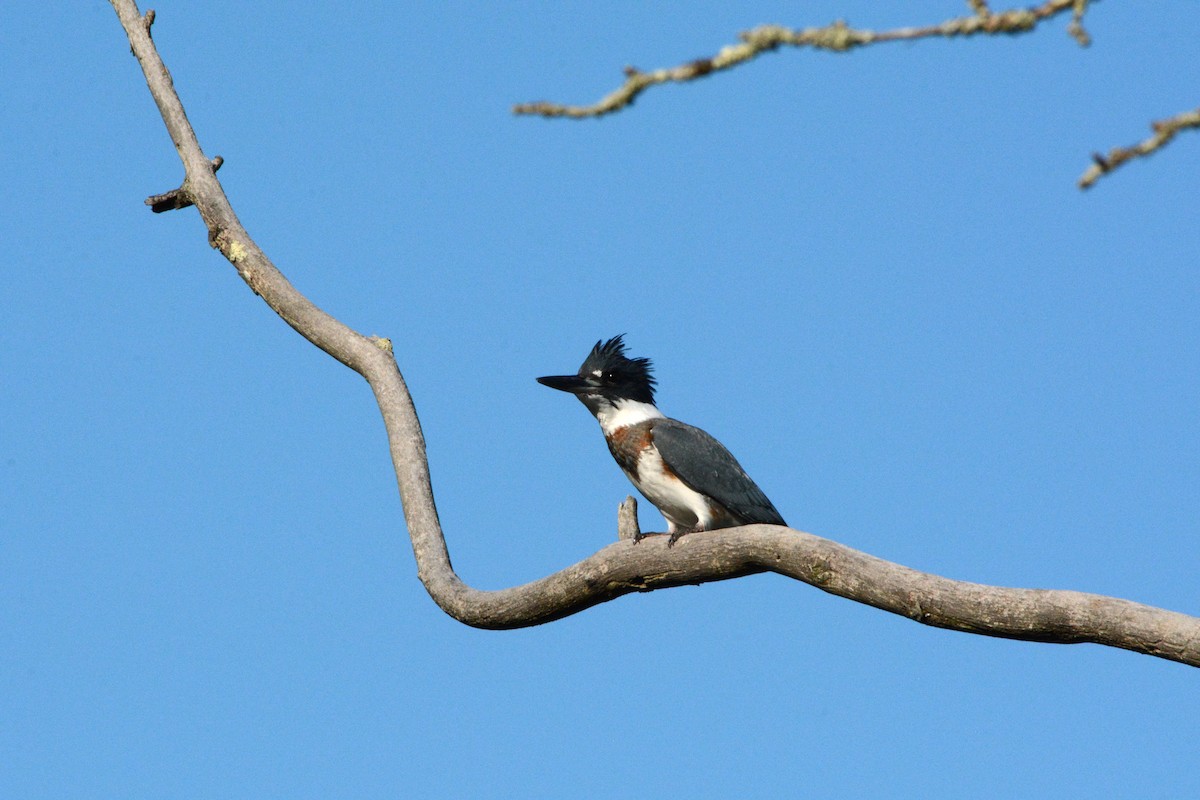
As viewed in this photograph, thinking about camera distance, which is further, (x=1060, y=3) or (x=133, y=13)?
(x=133, y=13)

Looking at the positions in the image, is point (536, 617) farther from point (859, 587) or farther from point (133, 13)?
point (133, 13)

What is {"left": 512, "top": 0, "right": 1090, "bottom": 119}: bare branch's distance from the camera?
4.87 ft

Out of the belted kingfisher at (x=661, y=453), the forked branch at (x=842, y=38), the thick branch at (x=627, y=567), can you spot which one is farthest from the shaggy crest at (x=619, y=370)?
the forked branch at (x=842, y=38)

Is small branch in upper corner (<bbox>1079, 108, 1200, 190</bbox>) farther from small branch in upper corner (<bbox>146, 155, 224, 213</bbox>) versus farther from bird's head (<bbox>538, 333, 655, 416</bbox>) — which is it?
small branch in upper corner (<bbox>146, 155, 224, 213</bbox>)

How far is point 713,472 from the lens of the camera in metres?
5.59

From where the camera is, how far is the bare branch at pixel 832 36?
1483 mm

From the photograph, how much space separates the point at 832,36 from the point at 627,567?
320 cm

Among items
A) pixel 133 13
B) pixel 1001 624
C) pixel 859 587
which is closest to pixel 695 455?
pixel 859 587

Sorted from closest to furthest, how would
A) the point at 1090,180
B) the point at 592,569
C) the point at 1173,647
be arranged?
the point at 1090,180 → the point at 1173,647 → the point at 592,569

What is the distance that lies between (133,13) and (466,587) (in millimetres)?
3944

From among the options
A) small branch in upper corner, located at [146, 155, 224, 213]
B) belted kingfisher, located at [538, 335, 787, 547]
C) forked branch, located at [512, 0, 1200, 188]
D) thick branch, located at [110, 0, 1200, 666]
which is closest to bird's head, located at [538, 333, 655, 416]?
belted kingfisher, located at [538, 335, 787, 547]

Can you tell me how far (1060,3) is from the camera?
1.51 metres

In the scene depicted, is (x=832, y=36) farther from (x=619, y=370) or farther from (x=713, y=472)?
(x=619, y=370)

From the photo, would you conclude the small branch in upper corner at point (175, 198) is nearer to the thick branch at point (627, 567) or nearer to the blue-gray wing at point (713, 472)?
the thick branch at point (627, 567)
